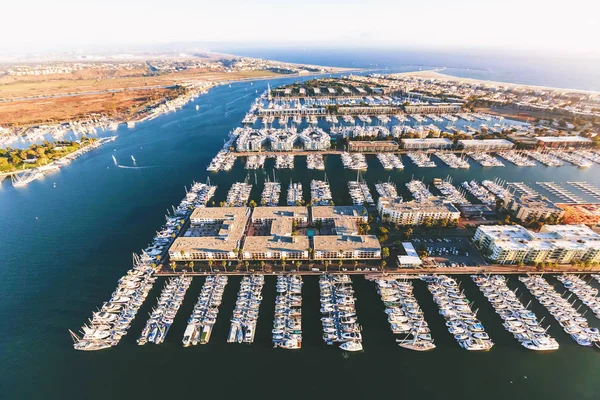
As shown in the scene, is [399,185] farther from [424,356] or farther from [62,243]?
[62,243]

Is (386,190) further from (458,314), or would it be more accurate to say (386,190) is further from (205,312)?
(205,312)

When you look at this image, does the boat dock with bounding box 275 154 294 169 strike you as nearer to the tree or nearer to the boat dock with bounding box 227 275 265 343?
the tree

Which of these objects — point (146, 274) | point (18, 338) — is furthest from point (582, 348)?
point (18, 338)

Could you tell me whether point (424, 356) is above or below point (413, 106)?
below

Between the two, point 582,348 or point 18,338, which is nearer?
point 582,348

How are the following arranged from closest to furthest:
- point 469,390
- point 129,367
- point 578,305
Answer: point 469,390 < point 129,367 < point 578,305

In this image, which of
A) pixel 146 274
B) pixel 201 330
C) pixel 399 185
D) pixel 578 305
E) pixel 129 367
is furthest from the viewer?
pixel 399 185
